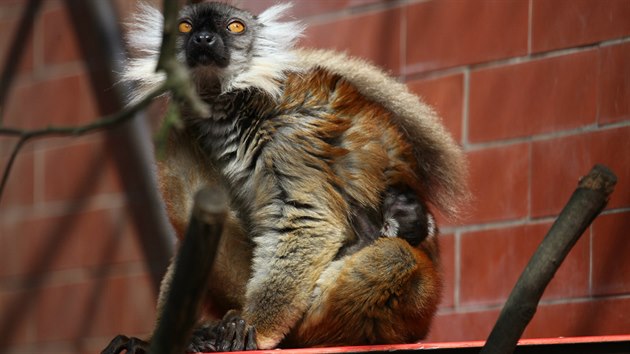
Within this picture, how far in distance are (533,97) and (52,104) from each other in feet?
9.56

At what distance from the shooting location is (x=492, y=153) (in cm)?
494

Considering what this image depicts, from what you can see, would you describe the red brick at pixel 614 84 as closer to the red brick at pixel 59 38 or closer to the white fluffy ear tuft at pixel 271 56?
the white fluffy ear tuft at pixel 271 56

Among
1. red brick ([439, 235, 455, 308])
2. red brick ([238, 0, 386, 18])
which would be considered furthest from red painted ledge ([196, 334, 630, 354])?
red brick ([238, 0, 386, 18])

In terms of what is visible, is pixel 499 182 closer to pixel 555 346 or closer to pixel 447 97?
pixel 447 97

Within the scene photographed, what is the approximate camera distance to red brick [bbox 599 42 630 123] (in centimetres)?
449

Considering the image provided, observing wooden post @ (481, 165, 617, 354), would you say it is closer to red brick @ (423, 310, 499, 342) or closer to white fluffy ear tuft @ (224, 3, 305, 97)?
white fluffy ear tuft @ (224, 3, 305, 97)

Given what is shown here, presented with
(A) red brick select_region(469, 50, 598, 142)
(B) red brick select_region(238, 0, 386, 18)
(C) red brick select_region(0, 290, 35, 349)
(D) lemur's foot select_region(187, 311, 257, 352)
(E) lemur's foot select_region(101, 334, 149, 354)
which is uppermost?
(B) red brick select_region(238, 0, 386, 18)

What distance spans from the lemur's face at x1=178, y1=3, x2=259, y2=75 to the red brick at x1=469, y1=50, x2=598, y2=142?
3.46ft

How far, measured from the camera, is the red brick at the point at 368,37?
5.33 meters

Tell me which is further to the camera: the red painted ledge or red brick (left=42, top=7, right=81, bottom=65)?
red brick (left=42, top=7, right=81, bottom=65)

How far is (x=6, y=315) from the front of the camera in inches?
261

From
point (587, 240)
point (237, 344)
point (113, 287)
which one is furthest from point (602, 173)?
point (113, 287)

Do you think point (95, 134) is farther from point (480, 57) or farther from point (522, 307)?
point (522, 307)

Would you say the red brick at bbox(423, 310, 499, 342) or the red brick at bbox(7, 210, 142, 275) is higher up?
the red brick at bbox(7, 210, 142, 275)
